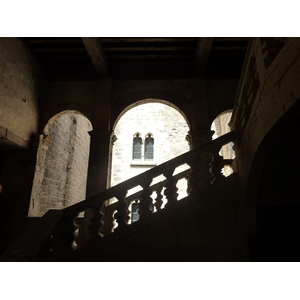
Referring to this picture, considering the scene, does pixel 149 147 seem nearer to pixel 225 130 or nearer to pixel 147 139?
pixel 147 139

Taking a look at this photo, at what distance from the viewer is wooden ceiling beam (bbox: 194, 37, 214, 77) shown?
186 inches

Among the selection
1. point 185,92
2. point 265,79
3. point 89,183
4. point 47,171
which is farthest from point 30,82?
point 265,79

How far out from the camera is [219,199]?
3.08 m

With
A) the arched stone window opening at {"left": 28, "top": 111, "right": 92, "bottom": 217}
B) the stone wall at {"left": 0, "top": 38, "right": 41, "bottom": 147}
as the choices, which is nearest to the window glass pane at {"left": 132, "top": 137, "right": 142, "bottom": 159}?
the arched stone window opening at {"left": 28, "top": 111, "right": 92, "bottom": 217}

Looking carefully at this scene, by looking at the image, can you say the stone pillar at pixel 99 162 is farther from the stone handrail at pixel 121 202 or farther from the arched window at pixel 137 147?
the arched window at pixel 137 147

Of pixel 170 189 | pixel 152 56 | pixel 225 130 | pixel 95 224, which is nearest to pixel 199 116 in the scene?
pixel 152 56

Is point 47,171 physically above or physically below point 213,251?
above

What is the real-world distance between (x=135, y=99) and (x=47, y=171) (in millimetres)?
2953

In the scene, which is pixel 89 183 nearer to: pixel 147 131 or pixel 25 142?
pixel 25 142

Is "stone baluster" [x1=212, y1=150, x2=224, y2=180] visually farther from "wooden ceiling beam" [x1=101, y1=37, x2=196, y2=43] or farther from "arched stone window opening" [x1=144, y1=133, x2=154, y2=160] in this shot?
"arched stone window opening" [x1=144, y1=133, x2=154, y2=160]

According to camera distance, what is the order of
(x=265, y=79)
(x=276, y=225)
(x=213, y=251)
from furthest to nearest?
(x=276, y=225) → (x=213, y=251) → (x=265, y=79)

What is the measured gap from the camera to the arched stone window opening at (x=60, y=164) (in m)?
5.57

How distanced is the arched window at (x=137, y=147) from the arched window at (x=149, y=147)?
30 cm

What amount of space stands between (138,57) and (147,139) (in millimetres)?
6299
